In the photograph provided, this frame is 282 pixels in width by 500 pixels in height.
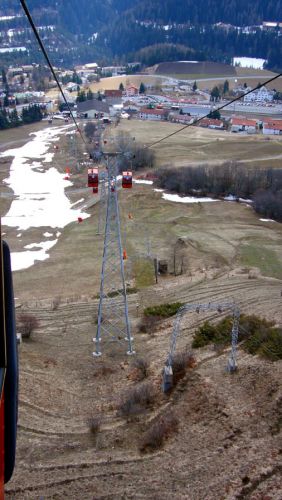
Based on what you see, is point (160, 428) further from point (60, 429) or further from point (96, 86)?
point (96, 86)

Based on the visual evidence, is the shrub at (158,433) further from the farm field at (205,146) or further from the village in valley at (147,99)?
the village in valley at (147,99)

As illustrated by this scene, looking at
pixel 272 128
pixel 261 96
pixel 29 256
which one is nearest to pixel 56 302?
pixel 29 256

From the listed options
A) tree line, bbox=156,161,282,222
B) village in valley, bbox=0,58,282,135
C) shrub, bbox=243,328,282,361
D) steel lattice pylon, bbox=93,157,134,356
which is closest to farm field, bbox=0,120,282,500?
shrub, bbox=243,328,282,361

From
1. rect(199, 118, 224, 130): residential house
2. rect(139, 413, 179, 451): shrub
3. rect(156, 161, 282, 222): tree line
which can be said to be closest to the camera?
rect(139, 413, 179, 451): shrub

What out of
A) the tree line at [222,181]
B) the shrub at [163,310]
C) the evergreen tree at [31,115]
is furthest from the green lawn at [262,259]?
the evergreen tree at [31,115]

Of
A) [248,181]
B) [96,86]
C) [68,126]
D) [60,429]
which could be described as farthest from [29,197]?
[96,86]

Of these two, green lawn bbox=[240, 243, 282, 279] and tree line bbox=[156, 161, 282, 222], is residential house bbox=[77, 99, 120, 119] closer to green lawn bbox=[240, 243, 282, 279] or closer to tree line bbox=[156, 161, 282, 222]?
tree line bbox=[156, 161, 282, 222]
